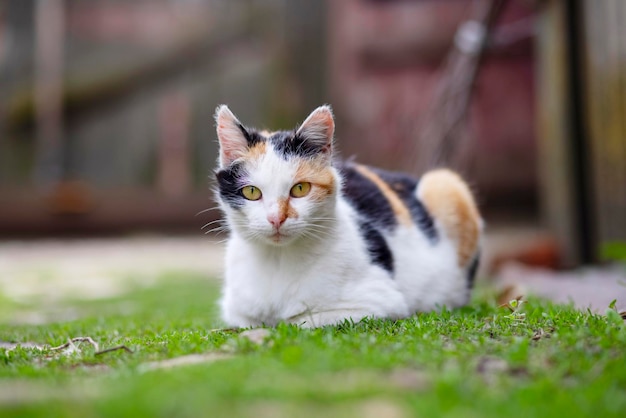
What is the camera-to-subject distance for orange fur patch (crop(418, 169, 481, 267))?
4082mm

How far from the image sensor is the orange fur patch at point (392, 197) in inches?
149

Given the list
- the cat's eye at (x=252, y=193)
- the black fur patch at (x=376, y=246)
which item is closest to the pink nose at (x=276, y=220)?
the cat's eye at (x=252, y=193)

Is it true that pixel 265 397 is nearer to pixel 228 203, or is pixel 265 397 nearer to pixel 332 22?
pixel 228 203

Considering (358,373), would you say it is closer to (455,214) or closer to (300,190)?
(300,190)

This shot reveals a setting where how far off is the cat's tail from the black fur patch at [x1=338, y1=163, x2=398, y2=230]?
0.45m

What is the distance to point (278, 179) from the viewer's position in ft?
9.72

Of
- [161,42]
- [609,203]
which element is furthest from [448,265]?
[161,42]

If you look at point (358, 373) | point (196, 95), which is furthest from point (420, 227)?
point (196, 95)

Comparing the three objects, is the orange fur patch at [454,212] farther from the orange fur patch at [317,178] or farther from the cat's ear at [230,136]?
the cat's ear at [230,136]

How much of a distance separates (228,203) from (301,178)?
0.38m

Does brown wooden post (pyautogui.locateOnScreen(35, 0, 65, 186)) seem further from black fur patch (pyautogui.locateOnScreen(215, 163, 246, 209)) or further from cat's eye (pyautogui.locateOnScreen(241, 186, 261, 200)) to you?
cat's eye (pyautogui.locateOnScreen(241, 186, 261, 200))

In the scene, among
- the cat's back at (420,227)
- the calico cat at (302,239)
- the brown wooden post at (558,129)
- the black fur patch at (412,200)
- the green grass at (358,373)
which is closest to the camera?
the green grass at (358,373)

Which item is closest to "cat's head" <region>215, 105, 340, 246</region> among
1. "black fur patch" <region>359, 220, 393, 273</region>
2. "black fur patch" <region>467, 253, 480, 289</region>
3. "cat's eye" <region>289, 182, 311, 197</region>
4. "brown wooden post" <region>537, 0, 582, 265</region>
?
"cat's eye" <region>289, 182, 311, 197</region>

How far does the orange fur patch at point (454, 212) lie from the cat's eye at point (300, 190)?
1262 millimetres
